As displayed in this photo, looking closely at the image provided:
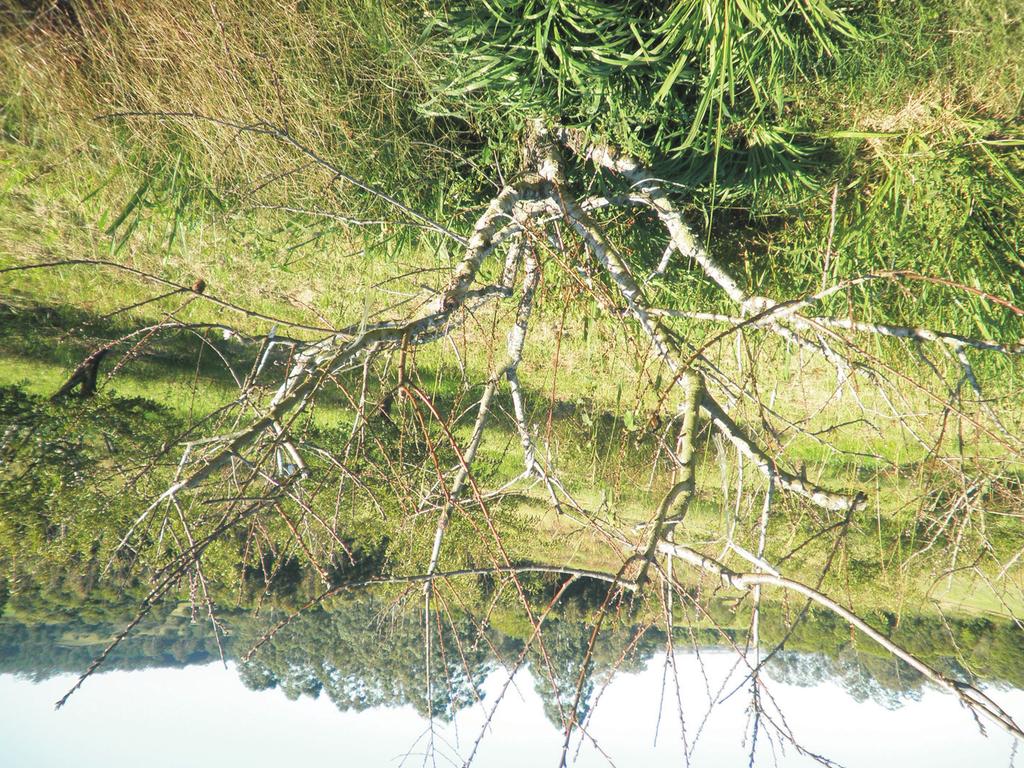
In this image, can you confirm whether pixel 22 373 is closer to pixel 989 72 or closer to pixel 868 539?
pixel 989 72

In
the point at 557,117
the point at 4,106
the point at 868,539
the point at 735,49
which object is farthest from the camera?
the point at 868,539

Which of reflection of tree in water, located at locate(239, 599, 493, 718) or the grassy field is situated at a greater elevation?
the grassy field

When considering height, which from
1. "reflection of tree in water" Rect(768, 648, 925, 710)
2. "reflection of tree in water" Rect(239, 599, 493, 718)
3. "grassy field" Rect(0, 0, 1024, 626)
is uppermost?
"grassy field" Rect(0, 0, 1024, 626)

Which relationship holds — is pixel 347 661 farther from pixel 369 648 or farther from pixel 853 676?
pixel 853 676

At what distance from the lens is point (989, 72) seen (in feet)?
7.28

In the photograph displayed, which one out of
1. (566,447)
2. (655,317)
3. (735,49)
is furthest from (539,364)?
(735,49)

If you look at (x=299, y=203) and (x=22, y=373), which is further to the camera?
(x=22, y=373)

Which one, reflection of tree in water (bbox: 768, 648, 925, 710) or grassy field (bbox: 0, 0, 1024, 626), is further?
reflection of tree in water (bbox: 768, 648, 925, 710)

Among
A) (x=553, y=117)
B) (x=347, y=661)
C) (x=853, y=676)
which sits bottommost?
(x=347, y=661)

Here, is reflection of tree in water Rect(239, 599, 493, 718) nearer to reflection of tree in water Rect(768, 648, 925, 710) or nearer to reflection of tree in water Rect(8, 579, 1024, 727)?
reflection of tree in water Rect(8, 579, 1024, 727)

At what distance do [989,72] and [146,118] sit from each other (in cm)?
336

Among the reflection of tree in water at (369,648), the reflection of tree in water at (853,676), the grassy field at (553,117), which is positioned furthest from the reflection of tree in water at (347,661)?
the reflection of tree in water at (853,676)

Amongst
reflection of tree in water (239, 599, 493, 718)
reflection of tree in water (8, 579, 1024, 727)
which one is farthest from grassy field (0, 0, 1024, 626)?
reflection of tree in water (239, 599, 493, 718)

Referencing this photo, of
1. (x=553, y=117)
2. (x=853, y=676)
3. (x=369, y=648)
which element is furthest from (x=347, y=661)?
(x=853, y=676)
